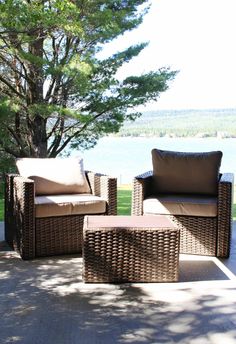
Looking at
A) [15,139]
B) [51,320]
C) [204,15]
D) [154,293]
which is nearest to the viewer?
[51,320]

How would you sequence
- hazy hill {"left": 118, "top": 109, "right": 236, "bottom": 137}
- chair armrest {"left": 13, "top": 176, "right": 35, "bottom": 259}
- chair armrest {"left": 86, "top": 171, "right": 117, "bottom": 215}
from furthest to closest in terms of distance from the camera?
hazy hill {"left": 118, "top": 109, "right": 236, "bottom": 137}, chair armrest {"left": 86, "top": 171, "right": 117, "bottom": 215}, chair armrest {"left": 13, "top": 176, "right": 35, "bottom": 259}

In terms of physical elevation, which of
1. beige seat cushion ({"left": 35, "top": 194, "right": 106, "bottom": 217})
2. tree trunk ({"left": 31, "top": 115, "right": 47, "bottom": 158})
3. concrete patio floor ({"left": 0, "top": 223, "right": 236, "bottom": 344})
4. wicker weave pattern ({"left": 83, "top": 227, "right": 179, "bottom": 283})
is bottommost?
concrete patio floor ({"left": 0, "top": 223, "right": 236, "bottom": 344})

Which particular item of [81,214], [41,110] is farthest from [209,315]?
[41,110]

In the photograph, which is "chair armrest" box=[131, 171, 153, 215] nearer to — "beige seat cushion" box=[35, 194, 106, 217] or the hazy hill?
"beige seat cushion" box=[35, 194, 106, 217]

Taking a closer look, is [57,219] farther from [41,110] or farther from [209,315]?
[41,110]

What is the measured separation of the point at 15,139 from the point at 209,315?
5333 millimetres

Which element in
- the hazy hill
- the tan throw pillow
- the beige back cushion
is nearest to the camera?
the beige back cushion

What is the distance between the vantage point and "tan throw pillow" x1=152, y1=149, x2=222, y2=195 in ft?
14.0

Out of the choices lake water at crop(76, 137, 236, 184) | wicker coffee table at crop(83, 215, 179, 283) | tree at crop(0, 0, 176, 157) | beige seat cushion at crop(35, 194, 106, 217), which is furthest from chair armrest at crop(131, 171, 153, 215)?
lake water at crop(76, 137, 236, 184)

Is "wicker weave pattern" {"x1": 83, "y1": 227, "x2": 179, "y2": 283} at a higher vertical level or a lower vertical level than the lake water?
lower

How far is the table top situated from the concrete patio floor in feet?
1.28

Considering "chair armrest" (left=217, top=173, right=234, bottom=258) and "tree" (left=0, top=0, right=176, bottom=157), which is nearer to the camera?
"chair armrest" (left=217, top=173, right=234, bottom=258)

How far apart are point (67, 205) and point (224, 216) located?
51.0 inches

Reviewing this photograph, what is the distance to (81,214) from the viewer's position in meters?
3.89
